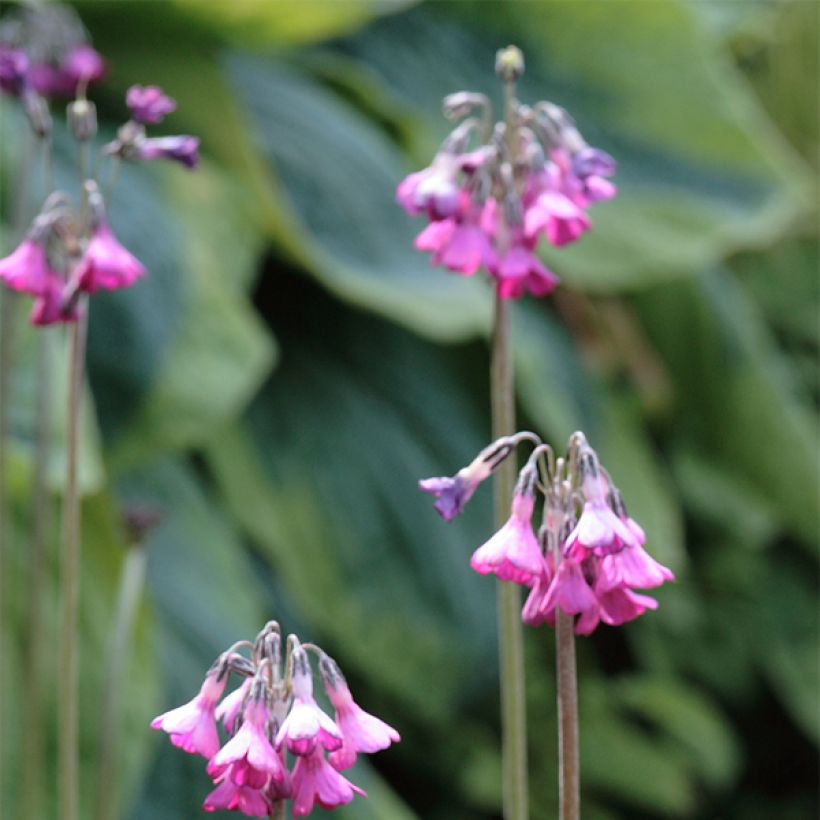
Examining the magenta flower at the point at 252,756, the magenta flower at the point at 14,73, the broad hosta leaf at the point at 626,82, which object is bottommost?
the broad hosta leaf at the point at 626,82

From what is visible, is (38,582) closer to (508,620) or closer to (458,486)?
(508,620)

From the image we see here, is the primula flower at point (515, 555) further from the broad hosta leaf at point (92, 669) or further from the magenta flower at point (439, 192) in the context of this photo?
the broad hosta leaf at point (92, 669)

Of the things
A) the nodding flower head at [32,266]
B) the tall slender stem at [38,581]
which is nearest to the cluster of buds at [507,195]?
the nodding flower head at [32,266]

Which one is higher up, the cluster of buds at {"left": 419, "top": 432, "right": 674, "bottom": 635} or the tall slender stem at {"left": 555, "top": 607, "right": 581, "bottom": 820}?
the cluster of buds at {"left": 419, "top": 432, "right": 674, "bottom": 635}

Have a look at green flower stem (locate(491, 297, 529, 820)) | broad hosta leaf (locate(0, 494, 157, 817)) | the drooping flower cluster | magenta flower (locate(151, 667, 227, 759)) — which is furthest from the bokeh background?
magenta flower (locate(151, 667, 227, 759))

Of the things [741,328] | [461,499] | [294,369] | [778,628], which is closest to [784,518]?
[778,628]

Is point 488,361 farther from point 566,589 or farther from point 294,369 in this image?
point 566,589

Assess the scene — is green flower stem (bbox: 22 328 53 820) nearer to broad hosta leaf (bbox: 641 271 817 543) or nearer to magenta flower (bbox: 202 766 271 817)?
magenta flower (bbox: 202 766 271 817)
